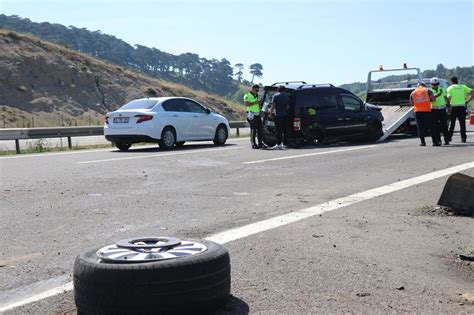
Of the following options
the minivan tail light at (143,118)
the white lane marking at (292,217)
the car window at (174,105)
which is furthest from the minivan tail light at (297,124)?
the white lane marking at (292,217)

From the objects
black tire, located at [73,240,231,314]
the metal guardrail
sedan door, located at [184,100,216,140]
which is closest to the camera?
black tire, located at [73,240,231,314]

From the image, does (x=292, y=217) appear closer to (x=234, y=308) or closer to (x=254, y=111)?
(x=234, y=308)

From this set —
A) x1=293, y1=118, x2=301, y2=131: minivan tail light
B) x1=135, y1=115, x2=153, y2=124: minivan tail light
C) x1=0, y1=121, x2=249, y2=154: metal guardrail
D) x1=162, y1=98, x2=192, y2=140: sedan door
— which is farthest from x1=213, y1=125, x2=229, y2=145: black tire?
x1=0, y1=121, x2=249, y2=154: metal guardrail

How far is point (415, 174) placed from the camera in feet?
36.0

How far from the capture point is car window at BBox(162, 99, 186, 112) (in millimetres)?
18156

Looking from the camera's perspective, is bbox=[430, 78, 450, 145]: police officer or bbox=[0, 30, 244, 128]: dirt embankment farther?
bbox=[0, 30, 244, 128]: dirt embankment

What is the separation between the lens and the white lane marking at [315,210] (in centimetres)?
617

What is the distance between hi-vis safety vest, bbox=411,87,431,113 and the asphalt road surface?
3954mm

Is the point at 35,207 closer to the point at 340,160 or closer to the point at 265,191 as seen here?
the point at 265,191

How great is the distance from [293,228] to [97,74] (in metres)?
56.0

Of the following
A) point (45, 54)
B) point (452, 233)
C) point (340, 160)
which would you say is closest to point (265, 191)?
point (452, 233)

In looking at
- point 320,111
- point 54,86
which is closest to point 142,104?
point 320,111

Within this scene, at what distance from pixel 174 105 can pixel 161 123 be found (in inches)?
38.5

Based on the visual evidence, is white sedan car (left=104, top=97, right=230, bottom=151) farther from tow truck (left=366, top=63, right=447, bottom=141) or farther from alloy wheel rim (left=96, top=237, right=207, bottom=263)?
alloy wheel rim (left=96, top=237, right=207, bottom=263)
